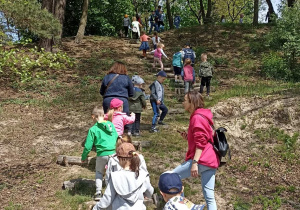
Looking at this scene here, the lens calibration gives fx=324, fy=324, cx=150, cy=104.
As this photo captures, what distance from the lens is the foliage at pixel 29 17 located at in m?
11.0

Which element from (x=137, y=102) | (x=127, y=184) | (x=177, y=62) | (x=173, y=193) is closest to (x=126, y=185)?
(x=127, y=184)

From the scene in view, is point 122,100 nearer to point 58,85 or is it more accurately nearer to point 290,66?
point 58,85

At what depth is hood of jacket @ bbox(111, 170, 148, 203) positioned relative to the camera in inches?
139

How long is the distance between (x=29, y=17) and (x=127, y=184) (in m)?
9.83

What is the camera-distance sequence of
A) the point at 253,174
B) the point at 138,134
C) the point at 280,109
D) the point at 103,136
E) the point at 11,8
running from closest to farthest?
the point at 103,136 → the point at 253,174 → the point at 138,134 → the point at 280,109 → the point at 11,8

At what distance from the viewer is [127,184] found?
11.7 ft

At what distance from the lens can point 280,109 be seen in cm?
1016

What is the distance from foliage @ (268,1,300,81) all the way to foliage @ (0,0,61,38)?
385 inches

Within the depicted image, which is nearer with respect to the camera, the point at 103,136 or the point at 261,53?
the point at 103,136

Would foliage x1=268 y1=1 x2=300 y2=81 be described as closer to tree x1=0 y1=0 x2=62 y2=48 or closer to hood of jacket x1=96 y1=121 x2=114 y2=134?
tree x1=0 y1=0 x2=62 y2=48

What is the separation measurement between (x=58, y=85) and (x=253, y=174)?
28.4 ft

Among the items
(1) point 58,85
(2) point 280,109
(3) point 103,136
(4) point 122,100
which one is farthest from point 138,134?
(1) point 58,85

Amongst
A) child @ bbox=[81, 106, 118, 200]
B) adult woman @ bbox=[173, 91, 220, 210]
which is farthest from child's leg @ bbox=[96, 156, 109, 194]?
adult woman @ bbox=[173, 91, 220, 210]

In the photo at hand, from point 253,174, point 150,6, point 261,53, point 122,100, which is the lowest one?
point 253,174
